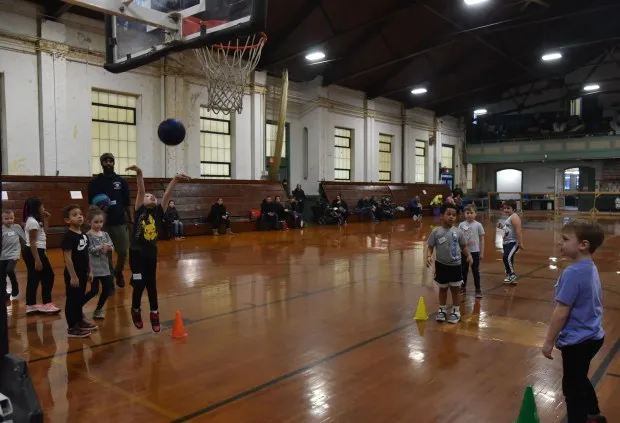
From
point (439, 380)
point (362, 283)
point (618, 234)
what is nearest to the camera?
point (439, 380)

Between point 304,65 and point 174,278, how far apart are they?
514 inches

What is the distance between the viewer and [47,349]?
4645mm

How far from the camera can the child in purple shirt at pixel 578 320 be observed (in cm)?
282

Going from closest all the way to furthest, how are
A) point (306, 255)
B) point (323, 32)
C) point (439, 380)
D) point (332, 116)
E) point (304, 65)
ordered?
point (439, 380)
point (306, 255)
point (323, 32)
point (304, 65)
point (332, 116)

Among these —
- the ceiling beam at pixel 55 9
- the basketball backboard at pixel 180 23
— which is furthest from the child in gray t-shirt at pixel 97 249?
the ceiling beam at pixel 55 9

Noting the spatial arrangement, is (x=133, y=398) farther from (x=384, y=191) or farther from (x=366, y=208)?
(x=384, y=191)

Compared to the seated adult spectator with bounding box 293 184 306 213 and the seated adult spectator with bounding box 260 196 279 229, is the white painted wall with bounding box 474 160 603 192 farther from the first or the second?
the seated adult spectator with bounding box 260 196 279 229

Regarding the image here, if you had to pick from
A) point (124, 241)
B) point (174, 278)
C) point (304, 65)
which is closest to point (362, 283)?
point (174, 278)

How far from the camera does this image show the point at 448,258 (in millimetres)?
5523

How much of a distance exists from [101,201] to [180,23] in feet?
8.02

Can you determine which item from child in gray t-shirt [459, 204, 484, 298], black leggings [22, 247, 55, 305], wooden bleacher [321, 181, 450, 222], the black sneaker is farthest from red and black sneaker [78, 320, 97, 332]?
wooden bleacher [321, 181, 450, 222]

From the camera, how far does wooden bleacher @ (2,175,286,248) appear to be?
12227 mm

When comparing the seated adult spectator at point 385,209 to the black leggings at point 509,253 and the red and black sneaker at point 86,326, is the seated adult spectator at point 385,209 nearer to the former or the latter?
the black leggings at point 509,253

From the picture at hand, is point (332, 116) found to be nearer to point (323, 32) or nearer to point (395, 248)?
point (323, 32)
